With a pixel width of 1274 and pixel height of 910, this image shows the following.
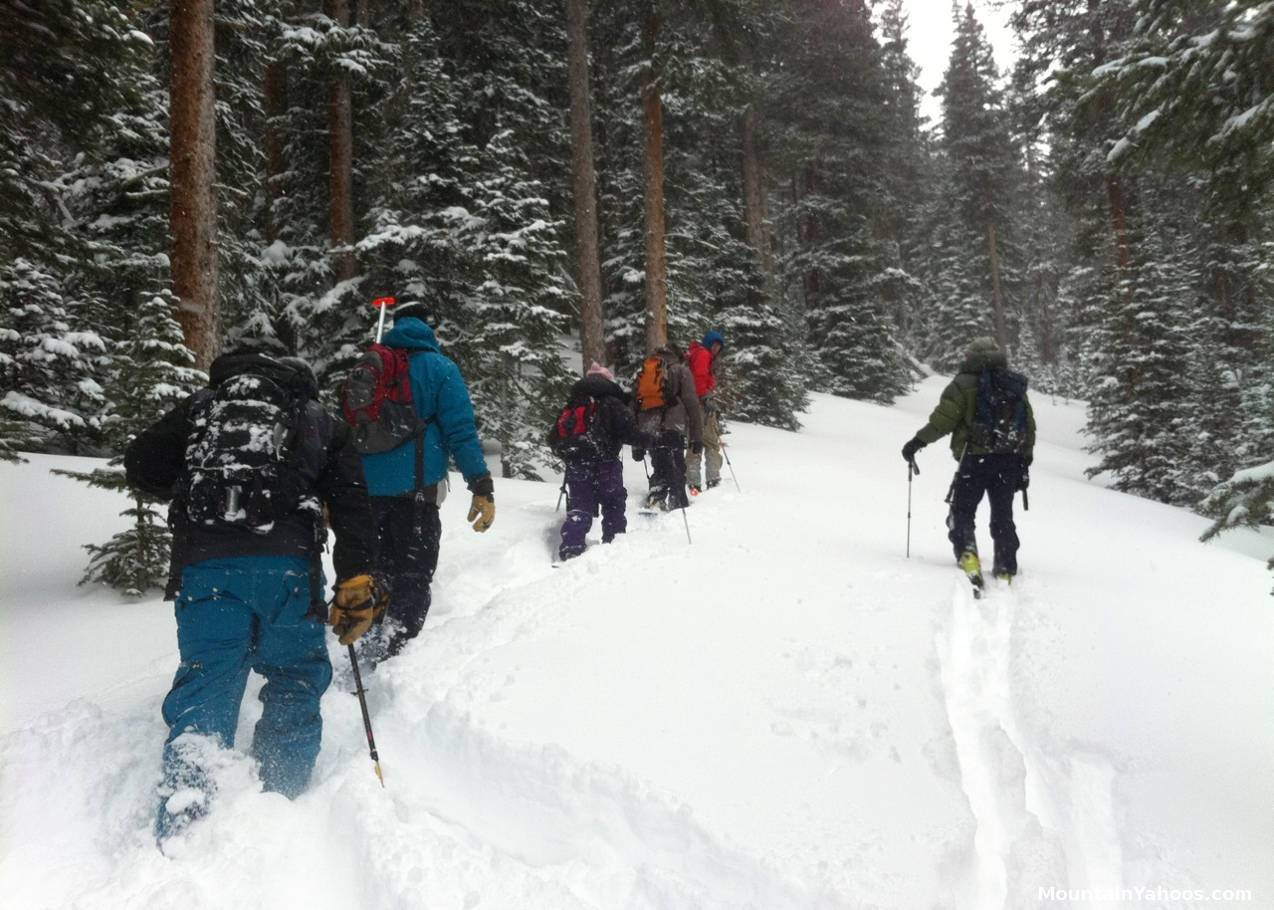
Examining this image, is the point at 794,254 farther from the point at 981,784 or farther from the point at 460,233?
the point at 981,784

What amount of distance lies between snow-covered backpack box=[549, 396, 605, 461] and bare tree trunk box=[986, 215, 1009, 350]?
32721 millimetres

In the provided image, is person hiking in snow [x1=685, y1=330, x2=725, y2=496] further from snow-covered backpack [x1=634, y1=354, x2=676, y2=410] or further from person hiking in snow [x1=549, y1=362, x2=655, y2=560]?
person hiking in snow [x1=549, y1=362, x2=655, y2=560]

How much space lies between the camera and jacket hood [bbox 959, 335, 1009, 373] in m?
6.23

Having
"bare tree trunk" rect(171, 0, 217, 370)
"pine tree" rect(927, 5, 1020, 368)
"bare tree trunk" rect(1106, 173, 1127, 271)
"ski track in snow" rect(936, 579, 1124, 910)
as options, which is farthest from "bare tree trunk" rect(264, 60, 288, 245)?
"pine tree" rect(927, 5, 1020, 368)

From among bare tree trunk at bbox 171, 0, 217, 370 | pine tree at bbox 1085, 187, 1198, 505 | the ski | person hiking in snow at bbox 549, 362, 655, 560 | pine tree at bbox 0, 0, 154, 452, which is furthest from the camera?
pine tree at bbox 1085, 187, 1198, 505

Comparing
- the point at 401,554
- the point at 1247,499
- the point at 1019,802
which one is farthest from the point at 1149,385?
the point at 401,554

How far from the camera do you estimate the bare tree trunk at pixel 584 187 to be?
13352 millimetres

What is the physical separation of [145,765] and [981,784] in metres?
3.77

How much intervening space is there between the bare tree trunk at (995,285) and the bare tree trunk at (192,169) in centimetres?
3487

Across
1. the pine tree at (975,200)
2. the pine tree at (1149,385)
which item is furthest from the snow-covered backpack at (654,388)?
the pine tree at (975,200)

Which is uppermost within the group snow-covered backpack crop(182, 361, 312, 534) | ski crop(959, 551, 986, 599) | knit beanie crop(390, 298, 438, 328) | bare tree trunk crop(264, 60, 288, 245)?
bare tree trunk crop(264, 60, 288, 245)

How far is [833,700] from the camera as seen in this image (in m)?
3.64

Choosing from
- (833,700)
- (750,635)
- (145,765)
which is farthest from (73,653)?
(833,700)

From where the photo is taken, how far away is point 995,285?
112ft
